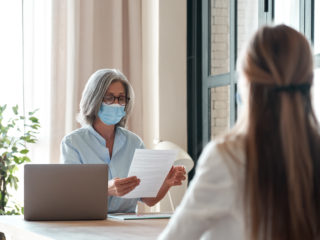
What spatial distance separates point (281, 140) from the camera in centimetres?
135

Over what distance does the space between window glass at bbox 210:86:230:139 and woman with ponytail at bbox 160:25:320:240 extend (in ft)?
11.6

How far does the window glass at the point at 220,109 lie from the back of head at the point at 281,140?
3.53 m

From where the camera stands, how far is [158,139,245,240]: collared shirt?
1.37 meters

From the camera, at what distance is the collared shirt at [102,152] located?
3289 mm

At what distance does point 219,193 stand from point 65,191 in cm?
160

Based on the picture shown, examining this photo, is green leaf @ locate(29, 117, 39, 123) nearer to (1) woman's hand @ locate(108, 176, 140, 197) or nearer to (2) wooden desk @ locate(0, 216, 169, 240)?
(2) wooden desk @ locate(0, 216, 169, 240)

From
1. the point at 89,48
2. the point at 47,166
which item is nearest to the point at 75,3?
the point at 89,48

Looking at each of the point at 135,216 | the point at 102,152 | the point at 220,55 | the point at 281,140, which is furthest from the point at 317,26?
the point at 281,140

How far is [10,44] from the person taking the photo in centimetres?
508

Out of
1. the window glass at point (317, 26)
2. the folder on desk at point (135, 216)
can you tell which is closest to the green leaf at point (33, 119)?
the folder on desk at point (135, 216)

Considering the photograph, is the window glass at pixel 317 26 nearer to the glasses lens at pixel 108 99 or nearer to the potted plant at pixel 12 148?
the glasses lens at pixel 108 99

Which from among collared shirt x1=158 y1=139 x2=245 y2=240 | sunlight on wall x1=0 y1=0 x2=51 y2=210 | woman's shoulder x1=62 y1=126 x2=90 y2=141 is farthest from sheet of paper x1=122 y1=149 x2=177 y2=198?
sunlight on wall x1=0 y1=0 x2=51 y2=210

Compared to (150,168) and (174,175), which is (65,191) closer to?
(150,168)

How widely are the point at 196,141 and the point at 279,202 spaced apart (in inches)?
154
